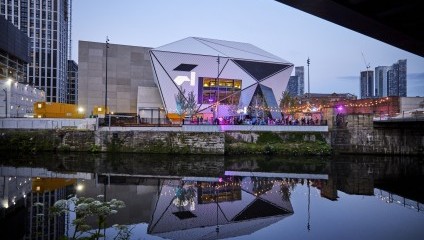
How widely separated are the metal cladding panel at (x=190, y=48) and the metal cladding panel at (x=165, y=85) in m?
3.09

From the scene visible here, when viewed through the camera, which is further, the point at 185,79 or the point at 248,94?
the point at 248,94

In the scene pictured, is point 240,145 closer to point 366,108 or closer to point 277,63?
point 277,63

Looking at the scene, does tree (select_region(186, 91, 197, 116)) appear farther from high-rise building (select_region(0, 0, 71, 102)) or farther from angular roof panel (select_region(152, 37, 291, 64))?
high-rise building (select_region(0, 0, 71, 102))

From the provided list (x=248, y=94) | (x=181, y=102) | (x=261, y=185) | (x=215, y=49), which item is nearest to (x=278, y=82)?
(x=248, y=94)

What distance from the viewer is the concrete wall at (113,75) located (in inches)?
2377

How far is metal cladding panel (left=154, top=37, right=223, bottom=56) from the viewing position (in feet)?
184

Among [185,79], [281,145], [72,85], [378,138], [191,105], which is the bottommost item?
[281,145]

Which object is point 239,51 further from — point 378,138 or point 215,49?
point 378,138

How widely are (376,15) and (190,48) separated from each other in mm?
52193

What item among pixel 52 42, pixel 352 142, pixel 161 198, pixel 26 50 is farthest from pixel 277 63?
pixel 52 42

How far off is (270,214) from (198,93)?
4474 cm

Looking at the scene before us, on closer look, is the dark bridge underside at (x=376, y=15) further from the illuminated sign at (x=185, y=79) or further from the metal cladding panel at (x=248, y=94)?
the metal cladding panel at (x=248, y=94)

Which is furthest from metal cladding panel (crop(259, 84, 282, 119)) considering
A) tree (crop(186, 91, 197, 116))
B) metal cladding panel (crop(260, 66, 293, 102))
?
tree (crop(186, 91, 197, 116))

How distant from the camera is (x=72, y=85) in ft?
515
